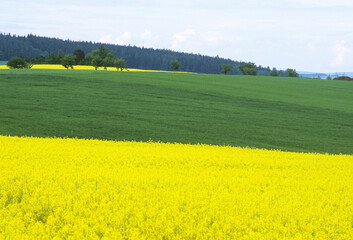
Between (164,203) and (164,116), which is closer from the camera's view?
(164,203)

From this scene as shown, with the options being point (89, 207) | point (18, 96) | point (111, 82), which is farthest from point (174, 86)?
point (89, 207)

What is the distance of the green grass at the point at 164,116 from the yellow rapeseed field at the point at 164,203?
10255mm

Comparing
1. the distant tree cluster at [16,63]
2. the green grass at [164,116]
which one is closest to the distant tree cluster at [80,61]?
the distant tree cluster at [16,63]

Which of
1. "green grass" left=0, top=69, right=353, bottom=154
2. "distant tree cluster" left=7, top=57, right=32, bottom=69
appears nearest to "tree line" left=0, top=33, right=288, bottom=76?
"distant tree cluster" left=7, top=57, right=32, bottom=69

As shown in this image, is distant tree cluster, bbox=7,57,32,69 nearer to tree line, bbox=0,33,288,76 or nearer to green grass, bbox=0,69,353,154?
green grass, bbox=0,69,353,154

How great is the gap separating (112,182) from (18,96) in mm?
23354

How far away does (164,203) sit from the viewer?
6.42 m

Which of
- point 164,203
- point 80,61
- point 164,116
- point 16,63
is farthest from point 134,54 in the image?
point 164,203

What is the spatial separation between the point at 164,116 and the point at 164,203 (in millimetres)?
19171

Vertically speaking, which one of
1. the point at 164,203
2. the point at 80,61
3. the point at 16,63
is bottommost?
the point at 164,203

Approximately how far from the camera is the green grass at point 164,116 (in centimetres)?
2039

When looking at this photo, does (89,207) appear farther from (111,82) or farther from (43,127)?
(111,82)

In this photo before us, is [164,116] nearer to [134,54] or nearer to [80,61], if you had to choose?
[80,61]

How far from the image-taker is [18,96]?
2838 cm
